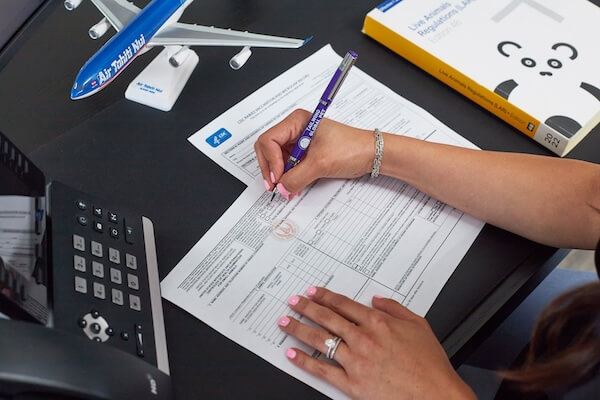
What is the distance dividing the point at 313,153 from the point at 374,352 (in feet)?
0.85

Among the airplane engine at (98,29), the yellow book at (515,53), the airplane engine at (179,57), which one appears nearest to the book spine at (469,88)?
the yellow book at (515,53)

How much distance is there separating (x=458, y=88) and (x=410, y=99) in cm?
7

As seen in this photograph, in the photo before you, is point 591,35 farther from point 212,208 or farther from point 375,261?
point 212,208

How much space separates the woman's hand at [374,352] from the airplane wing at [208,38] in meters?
0.37

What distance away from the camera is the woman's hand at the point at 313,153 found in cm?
76

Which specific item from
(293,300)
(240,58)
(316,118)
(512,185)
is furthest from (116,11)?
(512,185)

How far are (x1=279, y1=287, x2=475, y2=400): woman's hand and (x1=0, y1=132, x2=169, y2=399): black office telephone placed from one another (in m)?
0.15

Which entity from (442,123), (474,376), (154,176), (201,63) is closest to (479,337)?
(474,376)

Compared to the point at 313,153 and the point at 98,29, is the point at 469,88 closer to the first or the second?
the point at 313,153

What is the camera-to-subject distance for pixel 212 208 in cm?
76

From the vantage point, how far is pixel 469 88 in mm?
890

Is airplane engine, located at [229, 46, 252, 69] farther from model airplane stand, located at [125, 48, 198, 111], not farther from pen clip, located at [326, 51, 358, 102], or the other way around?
pen clip, located at [326, 51, 358, 102]

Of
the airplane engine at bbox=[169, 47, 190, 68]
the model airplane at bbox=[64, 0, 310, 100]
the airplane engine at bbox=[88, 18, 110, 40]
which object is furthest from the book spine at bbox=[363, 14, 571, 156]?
the airplane engine at bbox=[88, 18, 110, 40]

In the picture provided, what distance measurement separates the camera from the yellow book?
854mm
